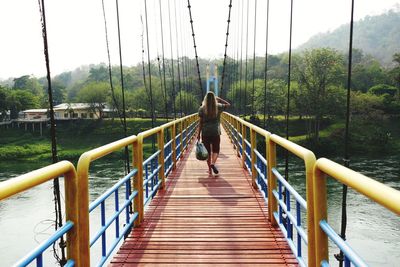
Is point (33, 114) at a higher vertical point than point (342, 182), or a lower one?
lower

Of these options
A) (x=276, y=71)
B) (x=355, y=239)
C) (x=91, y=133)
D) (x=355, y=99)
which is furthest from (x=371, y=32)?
(x=355, y=239)

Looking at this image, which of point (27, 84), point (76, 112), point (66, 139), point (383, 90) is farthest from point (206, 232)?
point (27, 84)

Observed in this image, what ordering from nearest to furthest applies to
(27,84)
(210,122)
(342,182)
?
(342,182) → (210,122) → (27,84)

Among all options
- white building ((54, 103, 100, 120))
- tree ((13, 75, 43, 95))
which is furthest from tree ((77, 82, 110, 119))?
tree ((13, 75, 43, 95))

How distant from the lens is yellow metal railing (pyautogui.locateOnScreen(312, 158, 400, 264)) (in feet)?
3.78

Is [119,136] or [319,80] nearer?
[319,80]

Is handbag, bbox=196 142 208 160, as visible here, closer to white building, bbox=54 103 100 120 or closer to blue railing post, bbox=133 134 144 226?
blue railing post, bbox=133 134 144 226

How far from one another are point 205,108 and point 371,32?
695ft

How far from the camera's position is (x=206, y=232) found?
3.73 meters

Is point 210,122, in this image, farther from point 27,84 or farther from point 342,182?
point 27,84

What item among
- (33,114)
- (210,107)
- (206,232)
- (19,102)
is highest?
(210,107)

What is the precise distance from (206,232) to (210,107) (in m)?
2.86

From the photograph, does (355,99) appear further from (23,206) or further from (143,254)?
(143,254)

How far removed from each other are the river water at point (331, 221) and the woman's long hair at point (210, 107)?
11.6 metres
